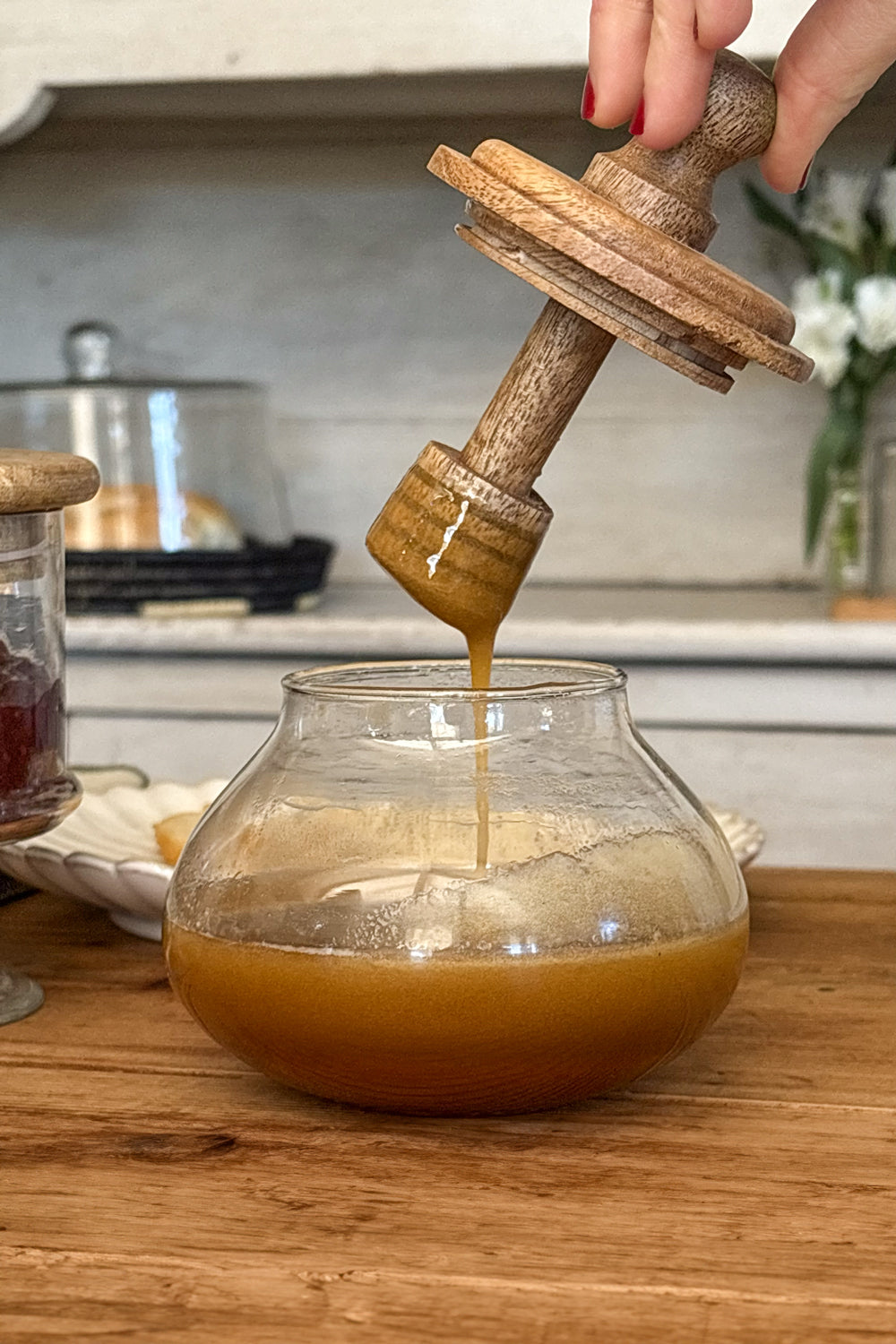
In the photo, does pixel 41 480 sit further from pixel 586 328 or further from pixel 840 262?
pixel 840 262

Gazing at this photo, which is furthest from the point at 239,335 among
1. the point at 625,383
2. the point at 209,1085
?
the point at 209,1085

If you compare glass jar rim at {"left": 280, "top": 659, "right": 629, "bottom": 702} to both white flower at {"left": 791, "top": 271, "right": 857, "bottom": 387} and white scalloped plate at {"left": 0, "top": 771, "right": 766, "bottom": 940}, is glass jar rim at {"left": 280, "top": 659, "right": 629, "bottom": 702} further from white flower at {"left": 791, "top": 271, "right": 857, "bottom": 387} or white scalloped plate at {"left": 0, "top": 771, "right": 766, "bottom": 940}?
white flower at {"left": 791, "top": 271, "right": 857, "bottom": 387}

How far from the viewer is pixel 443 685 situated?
0.68 meters

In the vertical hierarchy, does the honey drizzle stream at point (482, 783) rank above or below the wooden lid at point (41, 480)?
below

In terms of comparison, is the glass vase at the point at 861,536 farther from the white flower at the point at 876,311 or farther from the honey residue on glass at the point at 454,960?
the honey residue on glass at the point at 454,960

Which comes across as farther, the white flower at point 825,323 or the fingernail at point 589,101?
the white flower at point 825,323

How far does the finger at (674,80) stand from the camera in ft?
2.05

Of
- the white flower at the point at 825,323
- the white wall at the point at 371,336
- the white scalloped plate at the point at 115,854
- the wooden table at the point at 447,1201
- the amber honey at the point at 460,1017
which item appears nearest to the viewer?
the wooden table at the point at 447,1201

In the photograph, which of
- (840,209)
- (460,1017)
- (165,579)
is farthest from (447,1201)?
(840,209)

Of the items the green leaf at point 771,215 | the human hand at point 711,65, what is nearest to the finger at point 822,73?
the human hand at point 711,65

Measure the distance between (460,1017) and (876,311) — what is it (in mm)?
1543

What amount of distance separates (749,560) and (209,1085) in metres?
1.77

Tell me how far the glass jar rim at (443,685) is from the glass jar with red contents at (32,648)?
4.9 inches

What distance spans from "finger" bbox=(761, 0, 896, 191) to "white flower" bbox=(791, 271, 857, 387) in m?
1.20
